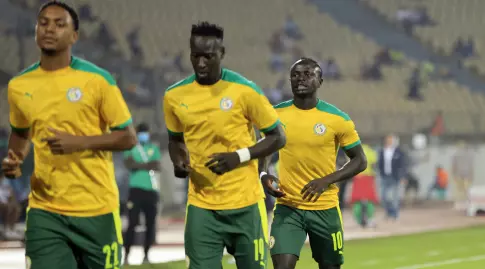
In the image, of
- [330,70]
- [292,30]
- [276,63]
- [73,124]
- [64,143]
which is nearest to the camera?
[64,143]

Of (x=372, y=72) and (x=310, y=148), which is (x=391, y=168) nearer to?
(x=372, y=72)

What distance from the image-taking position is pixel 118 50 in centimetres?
3247

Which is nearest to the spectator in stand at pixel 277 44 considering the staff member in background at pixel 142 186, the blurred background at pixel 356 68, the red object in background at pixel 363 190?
the blurred background at pixel 356 68

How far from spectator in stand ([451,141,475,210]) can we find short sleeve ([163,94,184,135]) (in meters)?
24.5

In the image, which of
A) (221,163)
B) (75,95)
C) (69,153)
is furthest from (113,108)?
(221,163)

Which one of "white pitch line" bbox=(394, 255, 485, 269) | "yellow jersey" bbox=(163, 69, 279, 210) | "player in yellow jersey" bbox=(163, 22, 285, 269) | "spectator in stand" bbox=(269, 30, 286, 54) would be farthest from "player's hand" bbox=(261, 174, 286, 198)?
"spectator in stand" bbox=(269, 30, 286, 54)

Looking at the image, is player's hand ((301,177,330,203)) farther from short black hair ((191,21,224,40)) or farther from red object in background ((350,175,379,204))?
red object in background ((350,175,379,204))

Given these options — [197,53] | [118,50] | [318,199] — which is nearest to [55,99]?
[197,53]

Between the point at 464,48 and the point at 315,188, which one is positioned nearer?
the point at 315,188

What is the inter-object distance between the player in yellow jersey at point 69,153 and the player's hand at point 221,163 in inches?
32.6

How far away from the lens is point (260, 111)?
24.2 feet

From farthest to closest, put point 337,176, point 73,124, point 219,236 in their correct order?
point 337,176
point 219,236
point 73,124

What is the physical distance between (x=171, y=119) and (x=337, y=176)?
198cm

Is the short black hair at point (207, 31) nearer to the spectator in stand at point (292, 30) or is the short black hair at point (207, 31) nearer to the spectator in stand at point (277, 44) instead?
the spectator in stand at point (277, 44)
